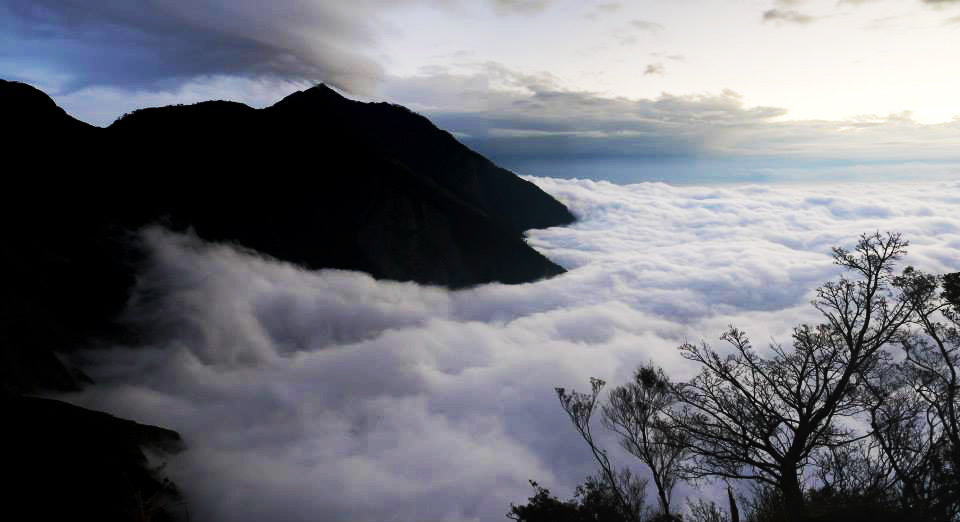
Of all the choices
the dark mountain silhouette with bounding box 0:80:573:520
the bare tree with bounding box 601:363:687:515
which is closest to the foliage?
the bare tree with bounding box 601:363:687:515

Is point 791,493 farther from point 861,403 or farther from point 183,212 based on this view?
point 183,212

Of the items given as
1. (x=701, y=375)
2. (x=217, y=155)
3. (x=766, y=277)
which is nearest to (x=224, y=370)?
(x=217, y=155)

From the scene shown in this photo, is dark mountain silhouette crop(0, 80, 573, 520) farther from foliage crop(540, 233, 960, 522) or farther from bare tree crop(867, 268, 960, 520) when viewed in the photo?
bare tree crop(867, 268, 960, 520)

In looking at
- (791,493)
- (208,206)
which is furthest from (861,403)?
(208,206)

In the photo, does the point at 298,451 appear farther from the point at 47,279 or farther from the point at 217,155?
the point at 217,155

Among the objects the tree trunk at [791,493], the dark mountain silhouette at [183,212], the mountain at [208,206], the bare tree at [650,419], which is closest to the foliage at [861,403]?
the tree trunk at [791,493]

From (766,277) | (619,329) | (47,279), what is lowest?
(47,279)

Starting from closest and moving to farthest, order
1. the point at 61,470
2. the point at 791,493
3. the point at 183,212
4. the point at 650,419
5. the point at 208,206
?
1. the point at 791,493
2. the point at 650,419
3. the point at 61,470
4. the point at 183,212
5. the point at 208,206

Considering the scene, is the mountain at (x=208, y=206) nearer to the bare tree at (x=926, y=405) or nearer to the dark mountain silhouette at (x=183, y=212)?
the dark mountain silhouette at (x=183, y=212)

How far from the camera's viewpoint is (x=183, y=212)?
351ft

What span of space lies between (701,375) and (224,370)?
9439 cm

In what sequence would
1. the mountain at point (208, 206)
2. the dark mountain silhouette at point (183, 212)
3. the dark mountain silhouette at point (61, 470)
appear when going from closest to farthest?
the dark mountain silhouette at point (61, 470) → the dark mountain silhouette at point (183, 212) → the mountain at point (208, 206)

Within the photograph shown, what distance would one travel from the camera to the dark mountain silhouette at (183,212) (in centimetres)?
5181

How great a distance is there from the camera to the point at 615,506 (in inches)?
880
